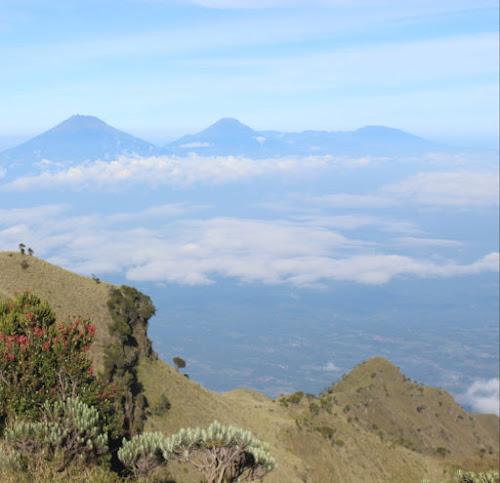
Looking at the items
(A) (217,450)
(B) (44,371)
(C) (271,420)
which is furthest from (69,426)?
(C) (271,420)

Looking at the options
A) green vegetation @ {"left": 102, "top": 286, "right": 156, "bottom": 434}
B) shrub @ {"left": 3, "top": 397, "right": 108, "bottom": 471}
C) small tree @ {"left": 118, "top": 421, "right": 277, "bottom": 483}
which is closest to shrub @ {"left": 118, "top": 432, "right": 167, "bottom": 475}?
small tree @ {"left": 118, "top": 421, "right": 277, "bottom": 483}

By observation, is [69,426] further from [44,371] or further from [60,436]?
[44,371]

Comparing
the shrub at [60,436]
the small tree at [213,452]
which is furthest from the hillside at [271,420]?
the shrub at [60,436]

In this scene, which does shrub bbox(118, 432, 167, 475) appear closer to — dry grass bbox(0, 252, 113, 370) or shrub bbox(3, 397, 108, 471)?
shrub bbox(3, 397, 108, 471)

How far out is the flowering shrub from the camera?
1041 inches

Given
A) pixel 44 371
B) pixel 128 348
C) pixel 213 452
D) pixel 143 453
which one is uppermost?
pixel 44 371

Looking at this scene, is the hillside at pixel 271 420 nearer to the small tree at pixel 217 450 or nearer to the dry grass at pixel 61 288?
the dry grass at pixel 61 288

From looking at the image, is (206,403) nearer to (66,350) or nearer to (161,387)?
(161,387)

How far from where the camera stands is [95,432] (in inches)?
998

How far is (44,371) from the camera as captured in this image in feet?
90.3

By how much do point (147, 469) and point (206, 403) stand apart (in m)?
52.8

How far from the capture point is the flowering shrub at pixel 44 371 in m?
26.5

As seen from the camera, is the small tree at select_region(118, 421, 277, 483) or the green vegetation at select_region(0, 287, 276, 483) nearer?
the green vegetation at select_region(0, 287, 276, 483)

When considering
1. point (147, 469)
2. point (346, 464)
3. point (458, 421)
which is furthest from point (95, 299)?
point (458, 421)
